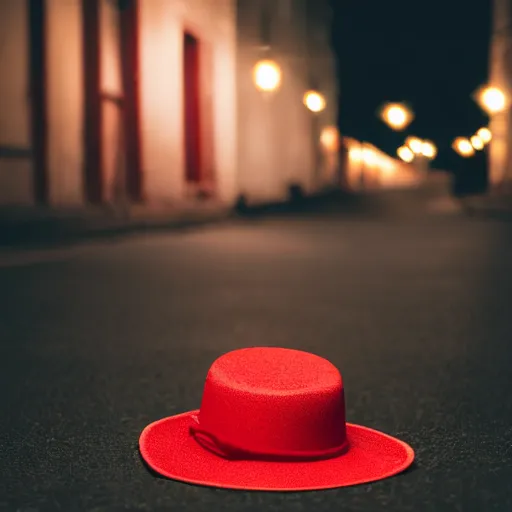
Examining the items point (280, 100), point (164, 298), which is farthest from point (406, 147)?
point (164, 298)

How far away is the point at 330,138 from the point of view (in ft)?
113

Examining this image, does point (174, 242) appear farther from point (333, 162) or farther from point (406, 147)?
point (406, 147)

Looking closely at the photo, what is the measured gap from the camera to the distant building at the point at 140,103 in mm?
11781

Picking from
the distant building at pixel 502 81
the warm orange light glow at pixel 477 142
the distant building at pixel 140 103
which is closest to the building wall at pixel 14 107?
the distant building at pixel 140 103

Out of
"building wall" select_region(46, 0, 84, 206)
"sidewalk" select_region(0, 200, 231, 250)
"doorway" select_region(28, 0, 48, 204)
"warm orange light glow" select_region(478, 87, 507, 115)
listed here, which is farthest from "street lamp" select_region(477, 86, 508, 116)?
"doorway" select_region(28, 0, 48, 204)

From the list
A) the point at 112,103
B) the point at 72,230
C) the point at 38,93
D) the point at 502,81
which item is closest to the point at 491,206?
the point at 502,81

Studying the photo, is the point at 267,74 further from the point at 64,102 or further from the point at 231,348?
the point at 231,348

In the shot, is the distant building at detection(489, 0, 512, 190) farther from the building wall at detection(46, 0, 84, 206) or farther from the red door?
the building wall at detection(46, 0, 84, 206)

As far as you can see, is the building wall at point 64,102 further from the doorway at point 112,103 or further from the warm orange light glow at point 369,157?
the warm orange light glow at point 369,157

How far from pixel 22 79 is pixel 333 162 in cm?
2487

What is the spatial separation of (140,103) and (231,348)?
474 inches

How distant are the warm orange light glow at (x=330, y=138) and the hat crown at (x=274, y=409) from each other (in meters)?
31.0

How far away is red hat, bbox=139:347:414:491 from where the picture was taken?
2.04 m

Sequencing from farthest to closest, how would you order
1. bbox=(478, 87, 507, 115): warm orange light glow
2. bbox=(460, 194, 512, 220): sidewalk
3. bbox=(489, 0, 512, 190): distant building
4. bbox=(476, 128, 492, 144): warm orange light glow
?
1. bbox=(476, 128, 492, 144): warm orange light glow
2. bbox=(489, 0, 512, 190): distant building
3. bbox=(478, 87, 507, 115): warm orange light glow
4. bbox=(460, 194, 512, 220): sidewalk
